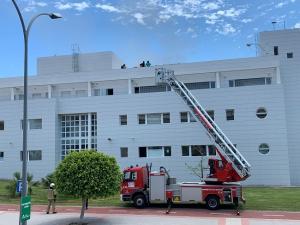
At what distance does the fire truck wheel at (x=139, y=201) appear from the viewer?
80.2ft

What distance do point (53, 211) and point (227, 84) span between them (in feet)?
70.9

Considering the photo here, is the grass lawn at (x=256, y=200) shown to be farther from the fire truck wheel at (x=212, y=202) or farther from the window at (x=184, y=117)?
the window at (x=184, y=117)

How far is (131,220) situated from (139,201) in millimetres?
4073

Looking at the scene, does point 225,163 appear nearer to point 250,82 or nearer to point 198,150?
point 198,150

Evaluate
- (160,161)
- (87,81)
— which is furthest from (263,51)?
(87,81)

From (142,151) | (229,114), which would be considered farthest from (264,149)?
(142,151)

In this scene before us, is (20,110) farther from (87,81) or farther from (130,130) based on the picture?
(130,130)

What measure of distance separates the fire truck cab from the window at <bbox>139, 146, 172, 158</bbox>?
12421 millimetres

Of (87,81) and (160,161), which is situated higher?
(87,81)

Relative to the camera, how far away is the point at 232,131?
36.1m

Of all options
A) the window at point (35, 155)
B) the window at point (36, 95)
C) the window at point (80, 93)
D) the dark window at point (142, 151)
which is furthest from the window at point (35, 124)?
the dark window at point (142, 151)

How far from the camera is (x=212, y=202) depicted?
23.4 m

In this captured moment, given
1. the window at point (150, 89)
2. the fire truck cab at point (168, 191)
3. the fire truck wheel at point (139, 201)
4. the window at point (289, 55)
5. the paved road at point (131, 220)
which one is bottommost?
the paved road at point (131, 220)

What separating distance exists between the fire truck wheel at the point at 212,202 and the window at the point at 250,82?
701 inches
